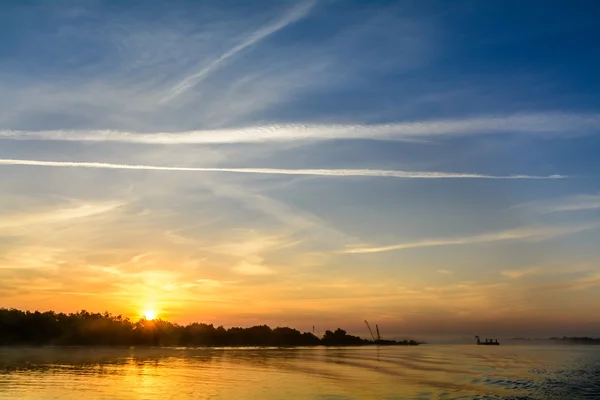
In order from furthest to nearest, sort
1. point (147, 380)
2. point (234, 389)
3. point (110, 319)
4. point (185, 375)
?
point (110, 319) → point (185, 375) → point (147, 380) → point (234, 389)

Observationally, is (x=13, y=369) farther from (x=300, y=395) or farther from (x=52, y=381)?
(x=300, y=395)

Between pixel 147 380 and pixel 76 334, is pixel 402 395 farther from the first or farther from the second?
pixel 76 334

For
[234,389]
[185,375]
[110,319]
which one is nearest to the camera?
[234,389]

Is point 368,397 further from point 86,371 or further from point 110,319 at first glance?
point 110,319

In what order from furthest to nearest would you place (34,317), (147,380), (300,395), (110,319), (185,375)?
(110,319), (34,317), (185,375), (147,380), (300,395)

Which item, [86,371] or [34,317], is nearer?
[86,371]

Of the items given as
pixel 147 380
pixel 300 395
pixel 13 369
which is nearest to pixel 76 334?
pixel 13 369

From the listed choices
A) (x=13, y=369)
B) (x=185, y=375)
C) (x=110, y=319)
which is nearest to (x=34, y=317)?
(x=110, y=319)

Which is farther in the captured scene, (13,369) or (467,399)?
(13,369)

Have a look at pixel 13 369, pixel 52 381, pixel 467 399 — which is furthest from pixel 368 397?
pixel 13 369

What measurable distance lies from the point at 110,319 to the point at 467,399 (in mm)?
172638

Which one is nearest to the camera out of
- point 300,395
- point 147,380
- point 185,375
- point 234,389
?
point 300,395

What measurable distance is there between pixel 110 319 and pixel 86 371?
140941mm

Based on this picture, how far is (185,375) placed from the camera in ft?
206
